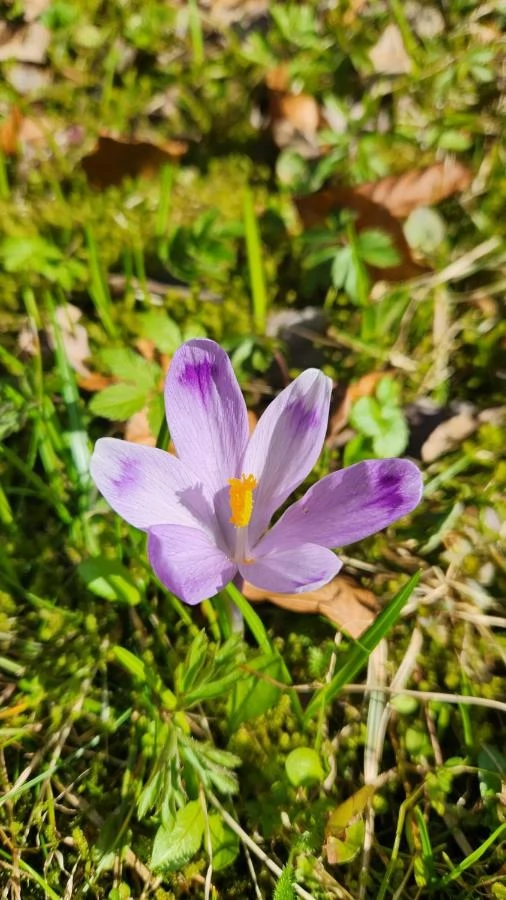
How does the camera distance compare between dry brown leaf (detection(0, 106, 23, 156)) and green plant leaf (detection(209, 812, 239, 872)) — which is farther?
dry brown leaf (detection(0, 106, 23, 156))

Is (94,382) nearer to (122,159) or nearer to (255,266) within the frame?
(255,266)

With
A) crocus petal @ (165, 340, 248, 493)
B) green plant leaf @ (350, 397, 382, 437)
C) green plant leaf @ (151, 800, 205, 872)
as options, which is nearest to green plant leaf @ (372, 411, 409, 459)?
green plant leaf @ (350, 397, 382, 437)

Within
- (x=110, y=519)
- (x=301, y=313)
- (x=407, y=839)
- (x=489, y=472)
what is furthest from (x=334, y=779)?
(x=301, y=313)

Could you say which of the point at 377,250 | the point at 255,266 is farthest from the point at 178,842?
the point at 377,250

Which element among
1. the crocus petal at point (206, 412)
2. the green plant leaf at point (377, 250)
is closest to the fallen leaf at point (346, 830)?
the crocus petal at point (206, 412)

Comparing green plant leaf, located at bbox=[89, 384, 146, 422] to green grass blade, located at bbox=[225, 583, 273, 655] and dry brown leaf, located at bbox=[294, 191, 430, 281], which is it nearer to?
green grass blade, located at bbox=[225, 583, 273, 655]

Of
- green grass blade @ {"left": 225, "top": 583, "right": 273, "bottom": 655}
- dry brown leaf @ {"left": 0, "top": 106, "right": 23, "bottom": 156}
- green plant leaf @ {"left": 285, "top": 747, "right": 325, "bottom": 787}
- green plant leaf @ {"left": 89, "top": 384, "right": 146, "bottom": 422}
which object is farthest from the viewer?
dry brown leaf @ {"left": 0, "top": 106, "right": 23, "bottom": 156}

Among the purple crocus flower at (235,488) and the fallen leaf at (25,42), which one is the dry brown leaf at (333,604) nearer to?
the purple crocus flower at (235,488)
